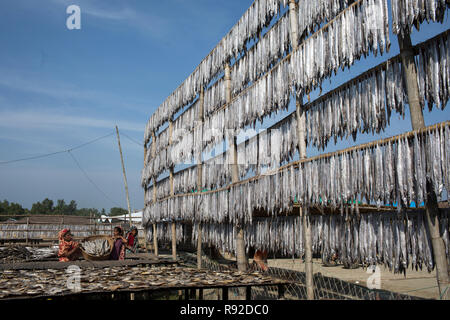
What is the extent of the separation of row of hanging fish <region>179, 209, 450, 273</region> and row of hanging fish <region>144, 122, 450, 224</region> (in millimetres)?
297

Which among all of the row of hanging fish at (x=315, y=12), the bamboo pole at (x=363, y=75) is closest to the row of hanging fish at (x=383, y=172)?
the bamboo pole at (x=363, y=75)

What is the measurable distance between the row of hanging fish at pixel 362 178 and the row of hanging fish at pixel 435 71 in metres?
0.39

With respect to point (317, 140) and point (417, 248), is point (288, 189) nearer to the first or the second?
point (317, 140)

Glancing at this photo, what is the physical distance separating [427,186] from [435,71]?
1.39 metres

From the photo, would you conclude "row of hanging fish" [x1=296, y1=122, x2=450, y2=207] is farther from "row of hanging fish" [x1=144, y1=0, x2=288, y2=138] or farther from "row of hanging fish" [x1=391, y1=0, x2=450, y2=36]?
"row of hanging fish" [x1=144, y1=0, x2=288, y2=138]

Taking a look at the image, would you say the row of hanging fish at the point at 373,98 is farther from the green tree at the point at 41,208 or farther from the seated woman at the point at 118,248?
the green tree at the point at 41,208

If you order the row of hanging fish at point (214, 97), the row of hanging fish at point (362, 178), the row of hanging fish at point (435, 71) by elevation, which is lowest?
the row of hanging fish at point (362, 178)

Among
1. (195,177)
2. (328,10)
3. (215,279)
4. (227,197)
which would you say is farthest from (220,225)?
(328,10)

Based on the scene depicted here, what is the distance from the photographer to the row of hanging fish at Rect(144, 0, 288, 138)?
7.69m

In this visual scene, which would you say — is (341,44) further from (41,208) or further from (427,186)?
(41,208)

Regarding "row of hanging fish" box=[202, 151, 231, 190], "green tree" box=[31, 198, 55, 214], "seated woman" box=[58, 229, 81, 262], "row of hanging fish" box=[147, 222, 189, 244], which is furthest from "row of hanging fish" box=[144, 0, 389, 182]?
"green tree" box=[31, 198, 55, 214]

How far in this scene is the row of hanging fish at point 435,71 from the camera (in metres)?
A: 4.24

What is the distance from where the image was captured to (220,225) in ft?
30.6

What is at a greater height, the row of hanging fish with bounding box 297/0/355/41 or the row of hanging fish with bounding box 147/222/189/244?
the row of hanging fish with bounding box 297/0/355/41
